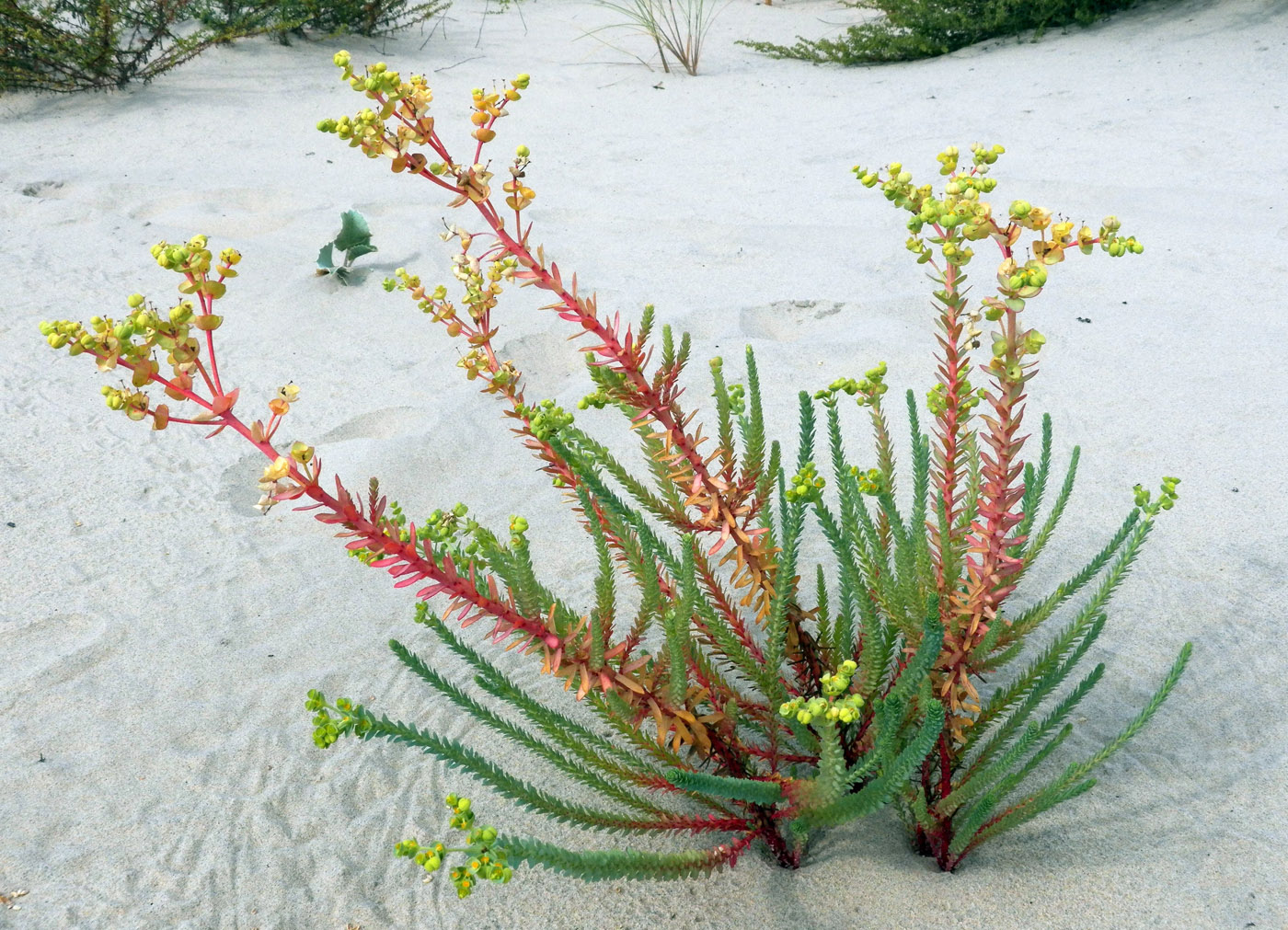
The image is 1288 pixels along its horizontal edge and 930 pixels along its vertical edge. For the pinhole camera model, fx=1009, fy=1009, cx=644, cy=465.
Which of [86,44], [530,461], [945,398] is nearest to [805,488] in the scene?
[945,398]

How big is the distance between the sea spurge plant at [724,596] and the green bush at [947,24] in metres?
5.06

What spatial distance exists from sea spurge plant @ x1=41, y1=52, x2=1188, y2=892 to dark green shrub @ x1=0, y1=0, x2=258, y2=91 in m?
4.45

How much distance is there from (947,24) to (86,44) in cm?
470

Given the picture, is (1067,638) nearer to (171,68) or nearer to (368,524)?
(368,524)

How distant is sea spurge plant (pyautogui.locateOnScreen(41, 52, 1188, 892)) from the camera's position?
Result: 3.56 feet

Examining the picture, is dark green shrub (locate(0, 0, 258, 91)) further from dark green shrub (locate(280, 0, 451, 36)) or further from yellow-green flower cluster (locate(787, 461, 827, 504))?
yellow-green flower cluster (locate(787, 461, 827, 504))

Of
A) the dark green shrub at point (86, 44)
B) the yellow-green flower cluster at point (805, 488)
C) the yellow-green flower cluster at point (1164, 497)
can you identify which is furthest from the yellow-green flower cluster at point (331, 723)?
the dark green shrub at point (86, 44)

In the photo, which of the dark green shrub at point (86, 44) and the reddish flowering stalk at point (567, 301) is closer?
the reddish flowering stalk at point (567, 301)

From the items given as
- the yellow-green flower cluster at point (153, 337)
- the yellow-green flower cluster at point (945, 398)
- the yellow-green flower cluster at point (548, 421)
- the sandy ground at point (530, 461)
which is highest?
the yellow-green flower cluster at point (153, 337)

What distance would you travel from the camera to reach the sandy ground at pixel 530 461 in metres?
1.47

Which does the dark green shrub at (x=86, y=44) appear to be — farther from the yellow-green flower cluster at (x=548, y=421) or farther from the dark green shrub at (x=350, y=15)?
the yellow-green flower cluster at (x=548, y=421)

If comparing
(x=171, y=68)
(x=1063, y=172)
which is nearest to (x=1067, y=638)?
(x=1063, y=172)

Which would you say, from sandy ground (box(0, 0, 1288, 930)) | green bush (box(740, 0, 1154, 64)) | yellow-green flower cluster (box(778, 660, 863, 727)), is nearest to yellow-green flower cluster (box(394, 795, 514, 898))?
yellow-green flower cluster (box(778, 660, 863, 727))

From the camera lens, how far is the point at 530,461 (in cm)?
260
